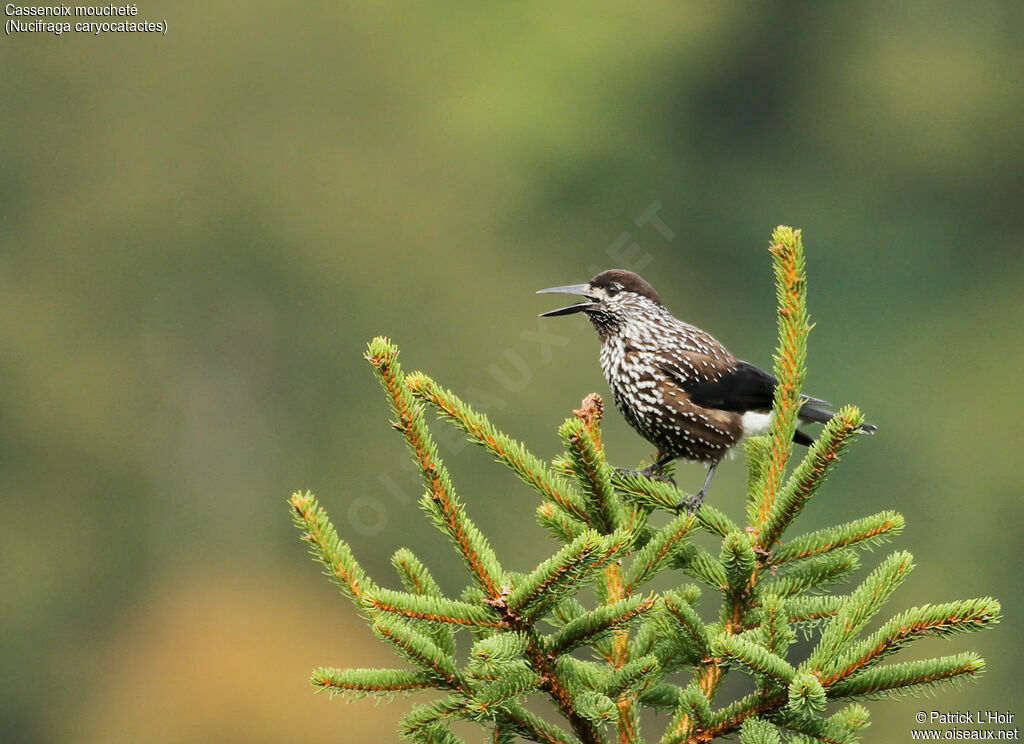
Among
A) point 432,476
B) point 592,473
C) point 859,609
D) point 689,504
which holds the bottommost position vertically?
point 859,609

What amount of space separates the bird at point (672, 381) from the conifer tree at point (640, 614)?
134 cm

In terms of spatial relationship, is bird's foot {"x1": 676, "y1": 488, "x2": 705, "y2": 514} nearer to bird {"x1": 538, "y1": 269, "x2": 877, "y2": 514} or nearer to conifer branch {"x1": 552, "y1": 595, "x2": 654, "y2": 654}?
conifer branch {"x1": 552, "y1": 595, "x2": 654, "y2": 654}

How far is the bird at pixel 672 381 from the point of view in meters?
4.93

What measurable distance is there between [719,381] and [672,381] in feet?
0.58

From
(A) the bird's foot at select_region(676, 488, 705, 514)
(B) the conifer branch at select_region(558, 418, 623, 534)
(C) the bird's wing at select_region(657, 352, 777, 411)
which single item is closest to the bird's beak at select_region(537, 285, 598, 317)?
(C) the bird's wing at select_region(657, 352, 777, 411)

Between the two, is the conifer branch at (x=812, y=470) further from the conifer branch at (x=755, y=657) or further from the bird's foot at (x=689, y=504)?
the conifer branch at (x=755, y=657)

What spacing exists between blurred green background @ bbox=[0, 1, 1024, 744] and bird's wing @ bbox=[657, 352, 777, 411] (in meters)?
17.2

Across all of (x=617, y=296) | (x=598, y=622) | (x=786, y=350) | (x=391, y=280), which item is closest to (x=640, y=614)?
(x=598, y=622)

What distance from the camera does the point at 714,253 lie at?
35188 millimetres

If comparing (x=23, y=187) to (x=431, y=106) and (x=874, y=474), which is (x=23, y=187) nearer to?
(x=431, y=106)

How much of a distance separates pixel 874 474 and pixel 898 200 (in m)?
12.6

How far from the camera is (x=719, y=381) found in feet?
16.4

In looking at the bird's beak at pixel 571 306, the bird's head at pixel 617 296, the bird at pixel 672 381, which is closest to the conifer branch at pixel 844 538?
the bird at pixel 672 381

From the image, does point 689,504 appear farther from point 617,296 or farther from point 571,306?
point 617,296
